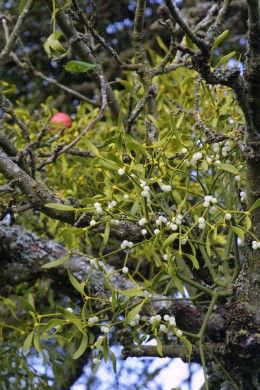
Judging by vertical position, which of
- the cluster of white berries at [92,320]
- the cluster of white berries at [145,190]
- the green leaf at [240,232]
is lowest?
the cluster of white berries at [92,320]

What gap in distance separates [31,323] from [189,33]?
0.74 metres

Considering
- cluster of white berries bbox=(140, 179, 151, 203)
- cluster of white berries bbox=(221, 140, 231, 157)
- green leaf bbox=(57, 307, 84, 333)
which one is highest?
cluster of white berries bbox=(221, 140, 231, 157)

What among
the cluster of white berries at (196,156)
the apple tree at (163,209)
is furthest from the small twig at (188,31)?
the cluster of white berries at (196,156)

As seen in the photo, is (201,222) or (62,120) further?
(62,120)

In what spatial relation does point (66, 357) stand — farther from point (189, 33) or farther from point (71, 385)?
point (189, 33)

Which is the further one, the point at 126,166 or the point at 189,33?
the point at 126,166

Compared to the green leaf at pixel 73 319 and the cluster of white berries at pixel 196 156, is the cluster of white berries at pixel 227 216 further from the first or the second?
the green leaf at pixel 73 319

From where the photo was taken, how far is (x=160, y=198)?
3.22ft

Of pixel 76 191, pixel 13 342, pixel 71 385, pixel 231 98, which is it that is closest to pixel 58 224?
pixel 76 191

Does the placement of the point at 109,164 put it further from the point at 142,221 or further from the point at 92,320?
the point at 92,320

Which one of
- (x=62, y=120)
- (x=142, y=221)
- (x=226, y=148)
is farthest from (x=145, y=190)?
(x=62, y=120)

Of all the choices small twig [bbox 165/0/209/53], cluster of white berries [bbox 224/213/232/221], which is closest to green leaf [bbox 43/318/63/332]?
cluster of white berries [bbox 224/213/232/221]

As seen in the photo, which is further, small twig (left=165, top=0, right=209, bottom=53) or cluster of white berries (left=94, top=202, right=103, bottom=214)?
cluster of white berries (left=94, top=202, right=103, bottom=214)

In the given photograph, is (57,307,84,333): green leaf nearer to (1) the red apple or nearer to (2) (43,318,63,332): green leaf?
(2) (43,318,63,332): green leaf
